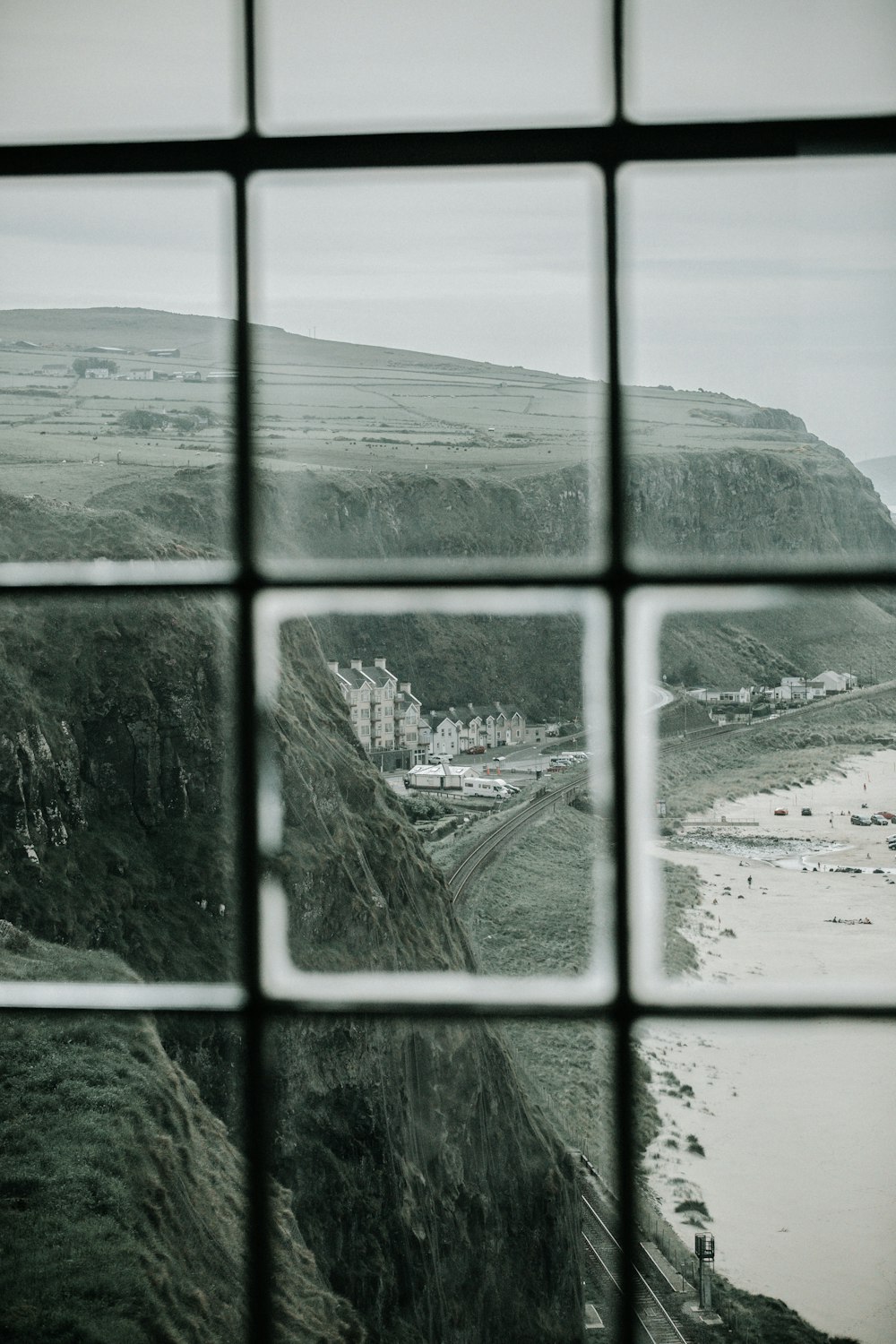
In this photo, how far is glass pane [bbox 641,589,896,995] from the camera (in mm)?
1305

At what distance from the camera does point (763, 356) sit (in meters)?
1.38

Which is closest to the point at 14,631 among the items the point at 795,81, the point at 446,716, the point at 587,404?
the point at 446,716

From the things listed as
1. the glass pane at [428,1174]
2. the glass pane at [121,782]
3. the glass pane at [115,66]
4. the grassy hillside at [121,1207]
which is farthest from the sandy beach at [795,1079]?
the glass pane at [115,66]

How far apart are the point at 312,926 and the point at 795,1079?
1.96 ft

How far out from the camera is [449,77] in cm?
135

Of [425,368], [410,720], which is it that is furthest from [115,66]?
[410,720]

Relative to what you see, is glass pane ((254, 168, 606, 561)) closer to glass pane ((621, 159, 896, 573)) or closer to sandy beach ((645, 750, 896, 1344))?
glass pane ((621, 159, 896, 573))

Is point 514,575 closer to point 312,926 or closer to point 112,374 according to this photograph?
point 312,926

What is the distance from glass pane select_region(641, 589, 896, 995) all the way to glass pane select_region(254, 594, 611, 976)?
104 mm

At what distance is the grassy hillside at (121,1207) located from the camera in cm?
129

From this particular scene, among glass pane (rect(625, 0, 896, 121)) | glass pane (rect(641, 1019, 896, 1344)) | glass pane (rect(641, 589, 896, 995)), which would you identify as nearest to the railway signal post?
glass pane (rect(641, 1019, 896, 1344))

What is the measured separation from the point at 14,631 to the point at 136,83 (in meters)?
0.70

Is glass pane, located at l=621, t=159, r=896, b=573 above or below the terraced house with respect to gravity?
above

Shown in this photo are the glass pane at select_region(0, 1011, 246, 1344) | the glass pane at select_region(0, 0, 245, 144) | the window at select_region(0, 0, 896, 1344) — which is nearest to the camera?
the window at select_region(0, 0, 896, 1344)
